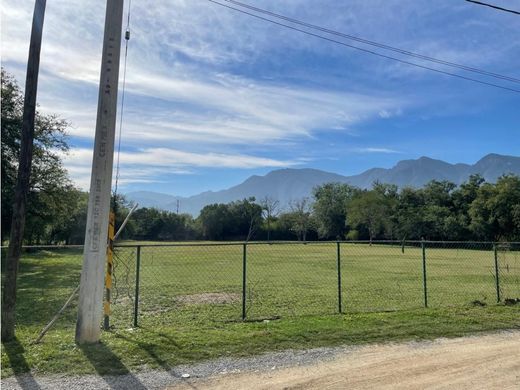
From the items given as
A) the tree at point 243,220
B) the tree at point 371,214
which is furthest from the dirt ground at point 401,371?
the tree at point 243,220

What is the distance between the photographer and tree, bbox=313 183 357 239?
94.1 m

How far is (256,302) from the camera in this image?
39.3 ft

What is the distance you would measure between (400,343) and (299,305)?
4625 mm

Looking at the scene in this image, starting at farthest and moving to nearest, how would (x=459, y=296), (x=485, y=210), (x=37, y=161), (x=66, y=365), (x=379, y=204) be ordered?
(x=379, y=204) < (x=485, y=210) < (x=37, y=161) < (x=459, y=296) < (x=66, y=365)

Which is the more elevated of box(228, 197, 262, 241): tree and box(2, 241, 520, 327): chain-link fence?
box(228, 197, 262, 241): tree

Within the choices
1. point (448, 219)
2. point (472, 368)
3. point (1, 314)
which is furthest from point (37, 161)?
point (448, 219)

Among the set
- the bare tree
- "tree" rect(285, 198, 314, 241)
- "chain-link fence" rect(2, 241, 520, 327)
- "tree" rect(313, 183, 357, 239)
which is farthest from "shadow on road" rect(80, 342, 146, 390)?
"tree" rect(285, 198, 314, 241)

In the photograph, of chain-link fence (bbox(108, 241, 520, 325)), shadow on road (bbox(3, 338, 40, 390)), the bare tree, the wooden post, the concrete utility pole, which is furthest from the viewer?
the bare tree

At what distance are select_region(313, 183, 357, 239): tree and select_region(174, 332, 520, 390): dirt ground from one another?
3323 inches

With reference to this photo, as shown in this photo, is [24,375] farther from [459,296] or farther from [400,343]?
[459,296]

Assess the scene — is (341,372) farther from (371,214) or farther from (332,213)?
(332,213)

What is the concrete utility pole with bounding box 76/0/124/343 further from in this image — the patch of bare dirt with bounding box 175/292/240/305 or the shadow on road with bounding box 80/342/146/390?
the patch of bare dirt with bounding box 175/292/240/305

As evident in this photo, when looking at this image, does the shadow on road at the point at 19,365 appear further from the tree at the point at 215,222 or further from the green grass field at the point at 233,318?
the tree at the point at 215,222

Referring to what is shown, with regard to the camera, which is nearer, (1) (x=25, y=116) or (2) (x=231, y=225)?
(1) (x=25, y=116)
